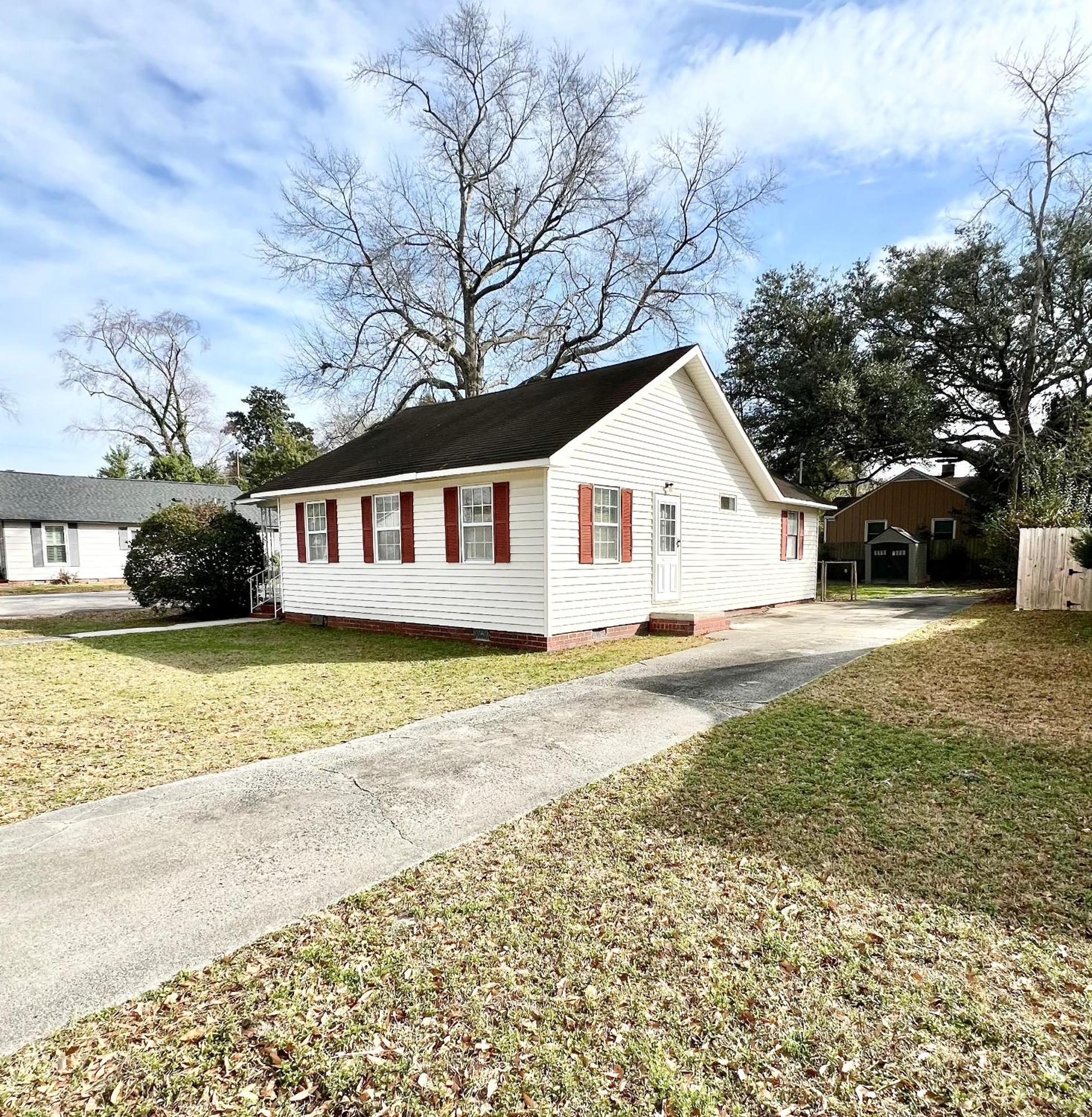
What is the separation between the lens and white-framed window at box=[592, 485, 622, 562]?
10797 millimetres

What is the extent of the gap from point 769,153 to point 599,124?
20.4ft

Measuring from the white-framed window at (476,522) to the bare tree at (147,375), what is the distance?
123 ft

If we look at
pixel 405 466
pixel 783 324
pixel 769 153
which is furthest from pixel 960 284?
pixel 405 466

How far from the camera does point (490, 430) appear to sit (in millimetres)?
12125

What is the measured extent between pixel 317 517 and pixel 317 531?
31cm

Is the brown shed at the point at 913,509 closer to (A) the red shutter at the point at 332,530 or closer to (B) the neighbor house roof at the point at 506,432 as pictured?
(B) the neighbor house roof at the point at 506,432

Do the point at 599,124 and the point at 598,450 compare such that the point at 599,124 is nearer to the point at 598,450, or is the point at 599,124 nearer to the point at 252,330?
the point at 252,330

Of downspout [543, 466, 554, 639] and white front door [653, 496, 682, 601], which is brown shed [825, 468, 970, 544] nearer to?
white front door [653, 496, 682, 601]

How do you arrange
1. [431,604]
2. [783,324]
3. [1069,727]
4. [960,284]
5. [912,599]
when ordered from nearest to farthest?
1. [1069,727]
2. [431,604]
3. [912,599]
4. [960,284]
5. [783,324]

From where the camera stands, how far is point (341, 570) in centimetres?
1323

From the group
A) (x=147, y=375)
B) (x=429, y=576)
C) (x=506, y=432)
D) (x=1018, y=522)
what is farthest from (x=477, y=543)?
(x=147, y=375)

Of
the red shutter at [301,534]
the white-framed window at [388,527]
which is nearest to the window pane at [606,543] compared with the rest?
the white-framed window at [388,527]

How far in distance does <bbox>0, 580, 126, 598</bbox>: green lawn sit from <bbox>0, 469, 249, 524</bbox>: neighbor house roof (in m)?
2.65

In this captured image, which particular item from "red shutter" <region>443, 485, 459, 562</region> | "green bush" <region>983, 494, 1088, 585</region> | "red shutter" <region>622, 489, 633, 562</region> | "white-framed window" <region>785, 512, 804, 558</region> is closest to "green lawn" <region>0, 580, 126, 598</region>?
"red shutter" <region>443, 485, 459, 562</region>
